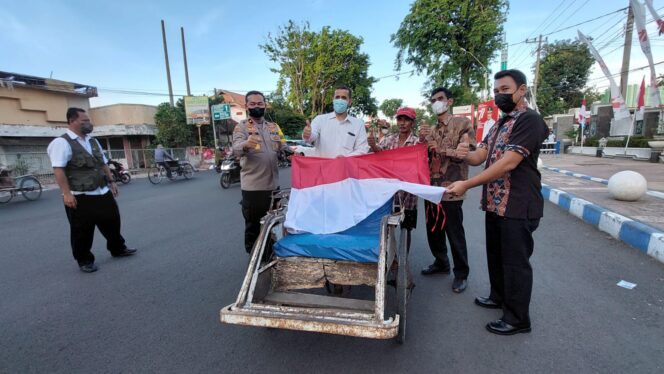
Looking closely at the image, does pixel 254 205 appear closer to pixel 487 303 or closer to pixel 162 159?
pixel 487 303

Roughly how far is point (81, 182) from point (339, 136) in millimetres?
3030

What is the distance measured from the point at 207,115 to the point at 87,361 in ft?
68.5

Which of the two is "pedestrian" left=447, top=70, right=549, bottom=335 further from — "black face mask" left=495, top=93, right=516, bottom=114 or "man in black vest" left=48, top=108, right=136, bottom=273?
"man in black vest" left=48, top=108, right=136, bottom=273

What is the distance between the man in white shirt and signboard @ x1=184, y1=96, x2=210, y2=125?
1987 centimetres

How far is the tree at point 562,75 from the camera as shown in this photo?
1431 inches

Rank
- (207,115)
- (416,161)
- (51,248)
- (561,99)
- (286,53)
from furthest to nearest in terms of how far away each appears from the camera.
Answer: (561,99) < (286,53) < (207,115) < (51,248) < (416,161)

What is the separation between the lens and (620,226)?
172 inches

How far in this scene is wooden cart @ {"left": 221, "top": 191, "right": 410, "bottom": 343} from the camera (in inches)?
73.8

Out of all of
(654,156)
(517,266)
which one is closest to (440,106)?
(517,266)

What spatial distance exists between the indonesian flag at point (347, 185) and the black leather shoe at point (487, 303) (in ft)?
3.58

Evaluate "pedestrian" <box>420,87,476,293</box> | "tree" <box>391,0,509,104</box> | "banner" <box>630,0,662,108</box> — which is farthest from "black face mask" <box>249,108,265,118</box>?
"tree" <box>391,0,509,104</box>

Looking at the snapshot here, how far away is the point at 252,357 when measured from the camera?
218 cm

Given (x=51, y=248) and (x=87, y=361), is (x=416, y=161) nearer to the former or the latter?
(x=87, y=361)

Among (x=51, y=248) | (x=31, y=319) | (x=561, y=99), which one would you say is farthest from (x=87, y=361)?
(x=561, y=99)
